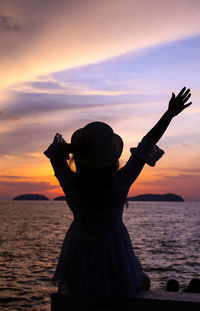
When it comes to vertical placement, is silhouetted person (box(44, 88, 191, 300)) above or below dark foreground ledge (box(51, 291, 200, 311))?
above

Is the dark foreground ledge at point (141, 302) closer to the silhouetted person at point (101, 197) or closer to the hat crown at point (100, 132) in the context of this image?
the silhouetted person at point (101, 197)

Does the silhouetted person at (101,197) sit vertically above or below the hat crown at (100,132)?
below

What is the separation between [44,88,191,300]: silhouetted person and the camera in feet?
9.01

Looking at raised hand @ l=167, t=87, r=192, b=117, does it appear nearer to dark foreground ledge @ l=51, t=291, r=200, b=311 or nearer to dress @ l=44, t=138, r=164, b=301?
dress @ l=44, t=138, r=164, b=301

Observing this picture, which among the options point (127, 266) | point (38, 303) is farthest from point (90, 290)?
point (38, 303)

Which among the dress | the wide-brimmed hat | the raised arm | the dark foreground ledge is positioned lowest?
the dark foreground ledge

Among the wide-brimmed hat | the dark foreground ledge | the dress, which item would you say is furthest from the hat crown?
the dark foreground ledge

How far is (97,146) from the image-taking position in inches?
108

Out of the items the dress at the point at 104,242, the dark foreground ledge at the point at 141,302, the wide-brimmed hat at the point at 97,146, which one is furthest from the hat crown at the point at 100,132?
the dark foreground ledge at the point at 141,302

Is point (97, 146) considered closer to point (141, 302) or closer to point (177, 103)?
point (177, 103)

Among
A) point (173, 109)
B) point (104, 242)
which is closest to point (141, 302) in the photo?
point (104, 242)

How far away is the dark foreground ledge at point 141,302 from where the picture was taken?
2664 millimetres

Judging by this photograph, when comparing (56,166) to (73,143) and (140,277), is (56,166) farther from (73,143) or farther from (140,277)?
(140,277)

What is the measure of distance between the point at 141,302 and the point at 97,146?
123 cm
